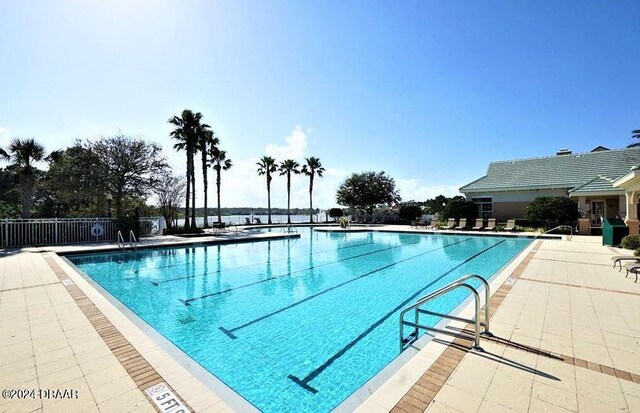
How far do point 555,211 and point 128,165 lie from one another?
2836cm

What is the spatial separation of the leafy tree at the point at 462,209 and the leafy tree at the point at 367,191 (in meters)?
12.5

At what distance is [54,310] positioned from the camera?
502 centimetres

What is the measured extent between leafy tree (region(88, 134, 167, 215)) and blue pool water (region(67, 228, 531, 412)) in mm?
8776

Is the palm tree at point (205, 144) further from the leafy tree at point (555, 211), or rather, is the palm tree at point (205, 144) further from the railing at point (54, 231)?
the leafy tree at point (555, 211)

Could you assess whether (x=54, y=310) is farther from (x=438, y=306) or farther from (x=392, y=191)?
(x=392, y=191)

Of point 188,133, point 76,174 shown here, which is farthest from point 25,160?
point 188,133

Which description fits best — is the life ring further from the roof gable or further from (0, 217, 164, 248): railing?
the roof gable

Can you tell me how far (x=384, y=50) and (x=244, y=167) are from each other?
21.1m

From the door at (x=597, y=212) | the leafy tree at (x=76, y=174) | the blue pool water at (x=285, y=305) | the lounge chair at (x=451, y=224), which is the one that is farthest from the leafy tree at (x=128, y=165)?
the door at (x=597, y=212)

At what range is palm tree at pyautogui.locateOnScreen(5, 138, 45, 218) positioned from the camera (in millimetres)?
14781

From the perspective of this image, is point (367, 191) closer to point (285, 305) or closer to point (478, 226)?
point (478, 226)

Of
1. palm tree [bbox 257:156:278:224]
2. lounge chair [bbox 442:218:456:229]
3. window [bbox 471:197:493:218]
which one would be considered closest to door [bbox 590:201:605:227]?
window [bbox 471:197:493:218]

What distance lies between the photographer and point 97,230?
15.3 metres

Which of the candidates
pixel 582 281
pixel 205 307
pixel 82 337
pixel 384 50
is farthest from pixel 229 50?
pixel 582 281
